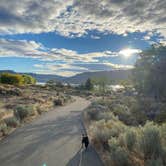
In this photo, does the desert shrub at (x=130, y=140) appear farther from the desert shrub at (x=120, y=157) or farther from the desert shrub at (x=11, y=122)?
the desert shrub at (x=11, y=122)

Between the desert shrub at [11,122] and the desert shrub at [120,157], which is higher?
the desert shrub at [120,157]

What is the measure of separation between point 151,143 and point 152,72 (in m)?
38.5

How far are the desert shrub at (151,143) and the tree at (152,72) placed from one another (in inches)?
1420

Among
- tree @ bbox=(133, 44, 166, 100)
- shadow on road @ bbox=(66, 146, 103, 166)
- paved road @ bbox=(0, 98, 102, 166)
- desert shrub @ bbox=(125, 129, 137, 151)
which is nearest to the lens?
desert shrub @ bbox=(125, 129, 137, 151)

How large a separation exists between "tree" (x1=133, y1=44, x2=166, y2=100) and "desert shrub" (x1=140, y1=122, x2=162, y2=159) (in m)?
36.1

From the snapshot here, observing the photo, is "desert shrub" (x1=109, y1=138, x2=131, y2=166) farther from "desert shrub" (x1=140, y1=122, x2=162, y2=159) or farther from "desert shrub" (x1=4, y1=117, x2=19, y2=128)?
"desert shrub" (x1=4, y1=117, x2=19, y2=128)

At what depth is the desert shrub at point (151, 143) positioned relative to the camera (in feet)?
28.6

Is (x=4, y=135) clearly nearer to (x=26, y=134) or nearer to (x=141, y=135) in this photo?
(x=26, y=134)

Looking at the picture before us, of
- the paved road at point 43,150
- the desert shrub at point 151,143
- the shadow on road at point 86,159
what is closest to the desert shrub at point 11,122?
the paved road at point 43,150

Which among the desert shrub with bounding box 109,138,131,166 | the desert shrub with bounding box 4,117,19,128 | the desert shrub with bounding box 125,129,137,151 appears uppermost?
the desert shrub with bounding box 125,129,137,151

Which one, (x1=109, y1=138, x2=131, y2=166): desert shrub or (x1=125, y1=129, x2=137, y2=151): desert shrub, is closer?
(x1=109, y1=138, x2=131, y2=166): desert shrub

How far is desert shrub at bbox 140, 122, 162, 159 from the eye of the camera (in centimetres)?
871

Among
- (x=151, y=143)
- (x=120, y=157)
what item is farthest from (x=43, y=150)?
(x=151, y=143)

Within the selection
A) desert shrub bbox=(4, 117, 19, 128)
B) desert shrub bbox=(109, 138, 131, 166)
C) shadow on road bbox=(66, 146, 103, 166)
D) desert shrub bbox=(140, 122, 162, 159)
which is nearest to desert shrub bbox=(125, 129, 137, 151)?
desert shrub bbox=(140, 122, 162, 159)
